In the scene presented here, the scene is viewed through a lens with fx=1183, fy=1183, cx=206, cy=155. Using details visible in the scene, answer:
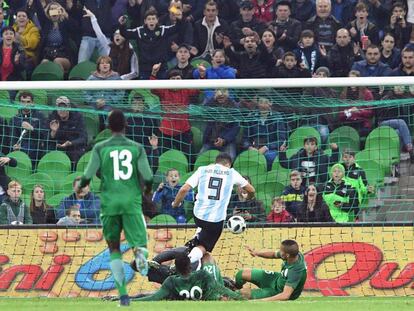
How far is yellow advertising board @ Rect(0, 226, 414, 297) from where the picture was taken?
1727cm

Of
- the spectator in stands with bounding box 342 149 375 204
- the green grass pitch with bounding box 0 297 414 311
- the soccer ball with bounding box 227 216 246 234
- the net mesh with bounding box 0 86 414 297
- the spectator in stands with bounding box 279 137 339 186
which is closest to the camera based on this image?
the green grass pitch with bounding box 0 297 414 311

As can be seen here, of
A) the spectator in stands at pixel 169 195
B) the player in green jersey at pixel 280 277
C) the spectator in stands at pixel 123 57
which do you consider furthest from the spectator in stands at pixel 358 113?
the spectator in stands at pixel 123 57

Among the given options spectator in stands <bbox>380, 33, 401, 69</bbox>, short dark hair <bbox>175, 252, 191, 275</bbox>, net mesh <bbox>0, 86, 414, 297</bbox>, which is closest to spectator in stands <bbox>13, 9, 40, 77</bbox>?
net mesh <bbox>0, 86, 414, 297</bbox>

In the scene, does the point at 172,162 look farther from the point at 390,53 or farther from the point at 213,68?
the point at 390,53

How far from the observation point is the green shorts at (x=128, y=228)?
1234 centimetres

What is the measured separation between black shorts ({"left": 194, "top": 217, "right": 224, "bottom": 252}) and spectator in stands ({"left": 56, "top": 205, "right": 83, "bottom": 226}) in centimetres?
245

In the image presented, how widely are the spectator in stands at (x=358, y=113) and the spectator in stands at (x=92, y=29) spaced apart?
5088mm

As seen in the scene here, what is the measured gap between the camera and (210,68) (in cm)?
2027

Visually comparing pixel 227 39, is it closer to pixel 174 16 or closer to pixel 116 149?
pixel 174 16

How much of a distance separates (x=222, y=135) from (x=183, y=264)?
4214mm

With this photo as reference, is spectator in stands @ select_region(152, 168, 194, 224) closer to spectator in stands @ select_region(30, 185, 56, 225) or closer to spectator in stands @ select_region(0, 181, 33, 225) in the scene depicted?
spectator in stands @ select_region(30, 185, 56, 225)

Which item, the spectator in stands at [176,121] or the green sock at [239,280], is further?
the spectator in stands at [176,121]

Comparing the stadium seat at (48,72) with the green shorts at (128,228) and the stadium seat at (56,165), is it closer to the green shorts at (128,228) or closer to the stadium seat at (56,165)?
the stadium seat at (56,165)

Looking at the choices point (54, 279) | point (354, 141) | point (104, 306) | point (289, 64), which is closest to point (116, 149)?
point (104, 306)
